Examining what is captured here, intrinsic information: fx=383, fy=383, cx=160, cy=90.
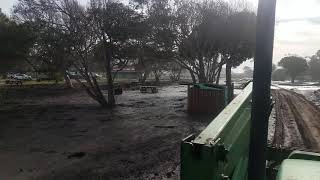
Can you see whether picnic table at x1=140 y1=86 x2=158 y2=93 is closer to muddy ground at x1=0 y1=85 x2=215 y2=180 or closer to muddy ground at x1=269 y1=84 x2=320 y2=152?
muddy ground at x1=0 y1=85 x2=215 y2=180

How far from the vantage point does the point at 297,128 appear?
57.2ft

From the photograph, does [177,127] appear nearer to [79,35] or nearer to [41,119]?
[41,119]

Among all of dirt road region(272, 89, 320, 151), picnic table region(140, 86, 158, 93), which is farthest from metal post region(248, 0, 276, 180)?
picnic table region(140, 86, 158, 93)

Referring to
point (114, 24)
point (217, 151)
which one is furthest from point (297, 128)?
point (114, 24)

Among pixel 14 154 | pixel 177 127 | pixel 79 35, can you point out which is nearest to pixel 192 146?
pixel 14 154

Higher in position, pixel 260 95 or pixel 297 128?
pixel 260 95

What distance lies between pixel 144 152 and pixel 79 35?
16654 mm

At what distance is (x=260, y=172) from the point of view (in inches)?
103

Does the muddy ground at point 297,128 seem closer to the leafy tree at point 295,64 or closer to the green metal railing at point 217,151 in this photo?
the green metal railing at point 217,151

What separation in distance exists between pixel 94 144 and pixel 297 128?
29.9 ft

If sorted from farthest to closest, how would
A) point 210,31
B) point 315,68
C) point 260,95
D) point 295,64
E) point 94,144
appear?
point 315,68 → point 295,64 → point 210,31 → point 94,144 → point 260,95

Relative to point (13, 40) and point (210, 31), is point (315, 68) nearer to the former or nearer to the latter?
point (210, 31)

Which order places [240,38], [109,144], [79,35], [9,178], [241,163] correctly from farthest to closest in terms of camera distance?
[240,38], [79,35], [109,144], [9,178], [241,163]

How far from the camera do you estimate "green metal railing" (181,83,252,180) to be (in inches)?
108
